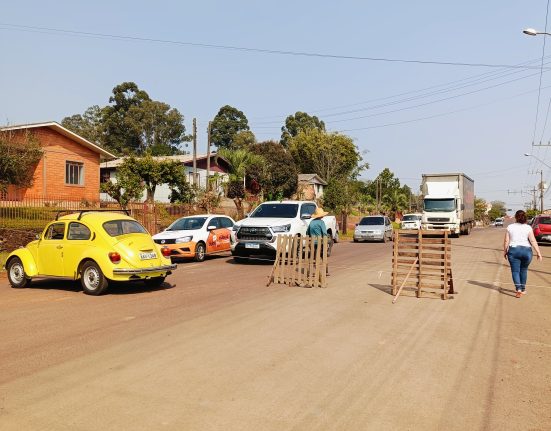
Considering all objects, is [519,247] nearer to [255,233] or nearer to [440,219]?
[255,233]

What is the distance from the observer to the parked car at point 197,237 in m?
17.0

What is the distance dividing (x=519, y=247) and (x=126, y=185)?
22.2 metres

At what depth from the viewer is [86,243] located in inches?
405

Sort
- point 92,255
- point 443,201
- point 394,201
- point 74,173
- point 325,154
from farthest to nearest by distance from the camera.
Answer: point 394,201 → point 325,154 → point 443,201 → point 74,173 → point 92,255

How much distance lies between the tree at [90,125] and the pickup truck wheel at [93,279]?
70.3 m

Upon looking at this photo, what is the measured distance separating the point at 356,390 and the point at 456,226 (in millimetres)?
31706

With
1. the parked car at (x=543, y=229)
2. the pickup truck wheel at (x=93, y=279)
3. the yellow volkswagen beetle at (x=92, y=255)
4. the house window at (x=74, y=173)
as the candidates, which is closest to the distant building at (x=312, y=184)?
the house window at (x=74, y=173)

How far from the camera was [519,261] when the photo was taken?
10.5m

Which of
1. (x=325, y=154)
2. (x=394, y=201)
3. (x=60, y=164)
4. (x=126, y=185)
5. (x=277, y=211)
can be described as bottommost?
(x=277, y=211)

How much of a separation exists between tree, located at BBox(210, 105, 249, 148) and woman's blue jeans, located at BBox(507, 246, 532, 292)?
84.6 meters

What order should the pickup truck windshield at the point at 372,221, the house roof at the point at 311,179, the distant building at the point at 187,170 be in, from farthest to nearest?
the house roof at the point at 311,179 → the distant building at the point at 187,170 → the pickup truck windshield at the point at 372,221

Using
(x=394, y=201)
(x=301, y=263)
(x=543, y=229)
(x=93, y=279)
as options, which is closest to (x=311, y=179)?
(x=394, y=201)

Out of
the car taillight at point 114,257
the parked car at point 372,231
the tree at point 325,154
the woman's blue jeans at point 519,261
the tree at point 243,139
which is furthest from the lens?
the tree at point 243,139

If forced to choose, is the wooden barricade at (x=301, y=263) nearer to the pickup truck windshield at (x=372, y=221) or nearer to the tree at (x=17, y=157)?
the tree at (x=17, y=157)
